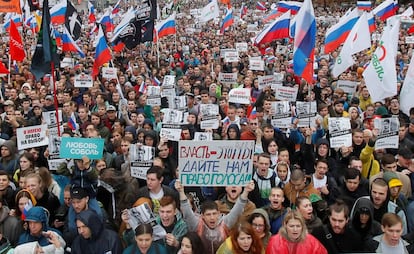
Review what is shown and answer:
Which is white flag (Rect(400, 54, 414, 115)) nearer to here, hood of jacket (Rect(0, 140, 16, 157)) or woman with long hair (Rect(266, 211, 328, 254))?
woman with long hair (Rect(266, 211, 328, 254))

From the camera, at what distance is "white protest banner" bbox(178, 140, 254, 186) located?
5.05 meters

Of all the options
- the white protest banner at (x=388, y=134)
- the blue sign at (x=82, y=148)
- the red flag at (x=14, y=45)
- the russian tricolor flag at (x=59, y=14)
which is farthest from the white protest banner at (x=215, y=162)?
the russian tricolor flag at (x=59, y=14)

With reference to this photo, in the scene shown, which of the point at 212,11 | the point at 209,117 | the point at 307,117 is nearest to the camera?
the point at 307,117

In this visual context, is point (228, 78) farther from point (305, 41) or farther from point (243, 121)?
point (305, 41)

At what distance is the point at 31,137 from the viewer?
7.41 m

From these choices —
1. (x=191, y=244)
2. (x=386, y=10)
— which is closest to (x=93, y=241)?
(x=191, y=244)

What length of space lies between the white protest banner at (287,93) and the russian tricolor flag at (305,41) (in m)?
1.67

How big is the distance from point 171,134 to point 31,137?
2.18 m

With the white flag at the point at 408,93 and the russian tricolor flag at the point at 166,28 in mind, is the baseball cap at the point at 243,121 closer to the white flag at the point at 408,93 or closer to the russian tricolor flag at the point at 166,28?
the white flag at the point at 408,93

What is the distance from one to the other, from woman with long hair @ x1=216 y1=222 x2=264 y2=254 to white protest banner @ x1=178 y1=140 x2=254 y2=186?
2.68ft

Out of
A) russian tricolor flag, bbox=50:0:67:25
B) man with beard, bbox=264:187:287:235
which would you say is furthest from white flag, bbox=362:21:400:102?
russian tricolor flag, bbox=50:0:67:25

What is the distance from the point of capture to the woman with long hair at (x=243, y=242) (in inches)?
168

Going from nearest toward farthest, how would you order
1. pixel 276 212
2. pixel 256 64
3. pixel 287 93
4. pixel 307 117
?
1. pixel 276 212
2. pixel 307 117
3. pixel 287 93
4. pixel 256 64

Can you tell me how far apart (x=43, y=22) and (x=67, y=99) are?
11.3 feet
